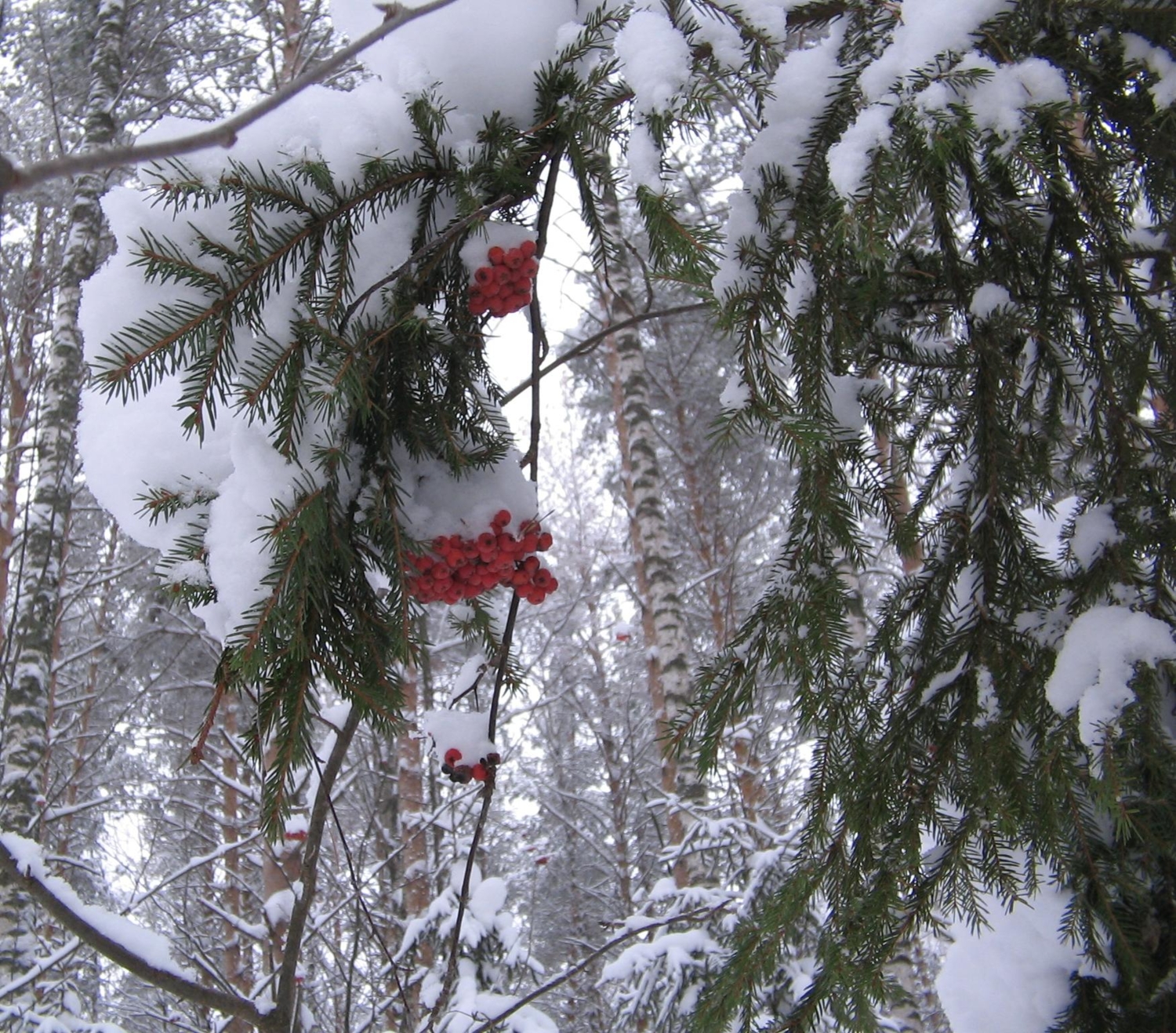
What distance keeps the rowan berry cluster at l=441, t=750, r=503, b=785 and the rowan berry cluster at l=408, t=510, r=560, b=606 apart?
0.32 m

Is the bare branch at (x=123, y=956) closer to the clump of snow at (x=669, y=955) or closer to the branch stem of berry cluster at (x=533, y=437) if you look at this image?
the branch stem of berry cluster at (x=533, y=437)

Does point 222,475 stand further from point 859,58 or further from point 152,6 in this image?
point 152,6

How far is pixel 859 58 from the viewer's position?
4.95 feet

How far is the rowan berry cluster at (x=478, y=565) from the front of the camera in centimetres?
133

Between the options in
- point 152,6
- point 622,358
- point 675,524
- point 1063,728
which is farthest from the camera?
point 675,524

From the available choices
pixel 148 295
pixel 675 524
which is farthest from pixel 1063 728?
pixel 675 524

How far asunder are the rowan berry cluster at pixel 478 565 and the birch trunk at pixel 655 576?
4677 millimetres

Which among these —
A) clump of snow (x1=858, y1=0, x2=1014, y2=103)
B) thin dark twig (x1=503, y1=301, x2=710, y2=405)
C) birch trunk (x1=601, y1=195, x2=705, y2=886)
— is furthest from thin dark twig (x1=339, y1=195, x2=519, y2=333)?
birch trunk (x1=601, y1=195, x2=705, y2=886)

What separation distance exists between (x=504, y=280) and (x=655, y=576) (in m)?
5.44

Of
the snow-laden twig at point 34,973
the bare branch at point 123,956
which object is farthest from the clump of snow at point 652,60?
the snow-laden twig at point 34,973

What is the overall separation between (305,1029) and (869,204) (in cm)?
249

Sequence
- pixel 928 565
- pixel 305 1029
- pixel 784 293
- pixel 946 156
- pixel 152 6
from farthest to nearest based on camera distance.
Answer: pixel 152 6 < pixel 305 1029 < pixel 928 565 < pixel 784 293 < pixel 946 156

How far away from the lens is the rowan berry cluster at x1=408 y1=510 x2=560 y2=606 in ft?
4.37

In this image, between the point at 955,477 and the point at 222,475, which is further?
the point at 955,477
